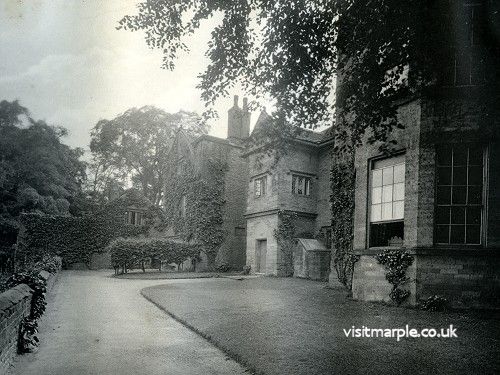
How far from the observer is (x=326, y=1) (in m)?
6.14

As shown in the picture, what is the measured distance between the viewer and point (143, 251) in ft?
68.7

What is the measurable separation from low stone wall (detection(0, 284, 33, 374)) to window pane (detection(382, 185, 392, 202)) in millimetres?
8492

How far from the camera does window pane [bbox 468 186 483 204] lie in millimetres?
8461

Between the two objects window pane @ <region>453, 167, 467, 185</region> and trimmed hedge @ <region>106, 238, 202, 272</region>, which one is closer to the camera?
window pane @ <region>453, 167, 467, 185</region>

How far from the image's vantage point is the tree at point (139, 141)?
40.9 meters

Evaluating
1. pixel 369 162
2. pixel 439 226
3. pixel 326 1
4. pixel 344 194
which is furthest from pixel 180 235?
pixel 326 1

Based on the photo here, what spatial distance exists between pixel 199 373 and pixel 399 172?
24.2ft

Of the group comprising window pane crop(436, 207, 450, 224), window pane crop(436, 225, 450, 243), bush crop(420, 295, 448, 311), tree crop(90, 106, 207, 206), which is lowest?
bush crop(420, 295, 448, 311)

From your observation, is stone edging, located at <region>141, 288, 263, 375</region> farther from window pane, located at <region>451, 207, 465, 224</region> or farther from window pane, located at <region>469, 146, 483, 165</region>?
window pane, located at <region>469, 146, 483, 165</region>

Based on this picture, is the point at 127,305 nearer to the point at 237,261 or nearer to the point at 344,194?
the point at 344,194

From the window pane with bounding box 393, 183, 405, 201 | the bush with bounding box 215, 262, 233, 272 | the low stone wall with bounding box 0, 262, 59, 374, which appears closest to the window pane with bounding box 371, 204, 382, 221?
the window pane with bounding box 393, 183, 405, 201

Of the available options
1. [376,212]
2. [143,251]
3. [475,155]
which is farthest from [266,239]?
[475,155]

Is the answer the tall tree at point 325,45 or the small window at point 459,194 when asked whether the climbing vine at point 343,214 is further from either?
the tall tree at point 325,45

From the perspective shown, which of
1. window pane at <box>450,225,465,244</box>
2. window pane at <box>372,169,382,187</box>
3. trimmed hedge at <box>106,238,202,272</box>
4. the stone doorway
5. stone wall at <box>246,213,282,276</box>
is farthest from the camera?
the stone doorway
